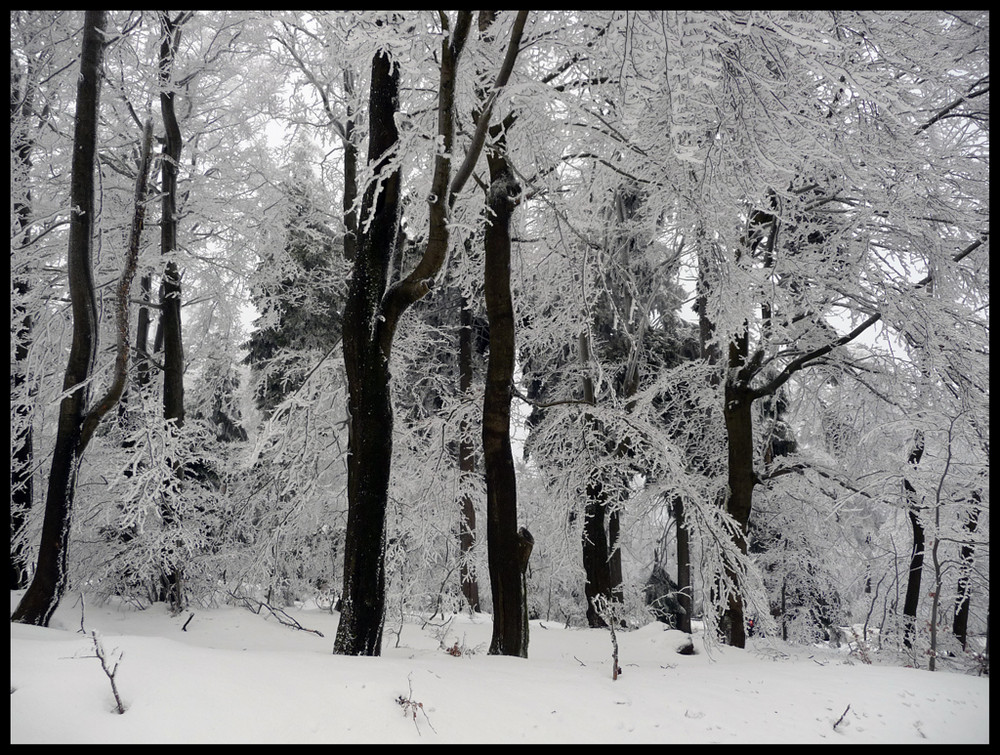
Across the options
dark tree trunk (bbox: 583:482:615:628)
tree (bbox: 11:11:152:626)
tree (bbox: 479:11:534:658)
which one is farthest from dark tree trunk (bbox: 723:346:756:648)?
tree (bbox: 11:11:152:626)

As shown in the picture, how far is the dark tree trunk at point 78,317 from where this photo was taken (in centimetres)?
520

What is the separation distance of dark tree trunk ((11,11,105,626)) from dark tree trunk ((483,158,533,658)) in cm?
365

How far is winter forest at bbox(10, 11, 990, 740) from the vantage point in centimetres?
438

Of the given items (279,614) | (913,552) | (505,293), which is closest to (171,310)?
(279,614)

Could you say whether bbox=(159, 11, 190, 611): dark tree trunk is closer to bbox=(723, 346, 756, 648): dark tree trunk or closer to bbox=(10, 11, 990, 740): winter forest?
bbox=(10, 11, 990, 740): winter forest

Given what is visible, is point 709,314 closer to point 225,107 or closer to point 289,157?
point 289,157

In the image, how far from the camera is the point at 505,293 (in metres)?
6.06

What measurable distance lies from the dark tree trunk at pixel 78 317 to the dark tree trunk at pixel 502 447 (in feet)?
12.0

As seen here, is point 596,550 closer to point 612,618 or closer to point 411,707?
point 612,618

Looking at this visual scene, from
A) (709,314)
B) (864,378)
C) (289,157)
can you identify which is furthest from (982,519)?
(289,157)

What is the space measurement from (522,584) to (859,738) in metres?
3.02

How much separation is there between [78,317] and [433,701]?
4781 mm

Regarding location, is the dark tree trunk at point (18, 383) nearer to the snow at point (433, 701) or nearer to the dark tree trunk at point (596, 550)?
the snow at point (433, 701)

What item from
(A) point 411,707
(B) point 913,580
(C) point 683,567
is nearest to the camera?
(A) point 411,707
